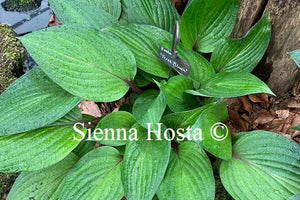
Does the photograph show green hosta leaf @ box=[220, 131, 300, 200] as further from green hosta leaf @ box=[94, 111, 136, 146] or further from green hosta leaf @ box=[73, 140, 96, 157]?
green hosta leaf @ box=[73, 140, 96, 157]

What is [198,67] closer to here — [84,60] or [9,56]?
[84,60]

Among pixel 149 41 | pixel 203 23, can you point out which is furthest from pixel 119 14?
pixel 203 23

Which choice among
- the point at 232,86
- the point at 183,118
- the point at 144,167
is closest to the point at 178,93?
the point at 183,118

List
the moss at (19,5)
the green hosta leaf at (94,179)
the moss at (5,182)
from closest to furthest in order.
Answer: the green hosta leaf at (94,179)
the moss at (5,182)
the moss at (19,5)

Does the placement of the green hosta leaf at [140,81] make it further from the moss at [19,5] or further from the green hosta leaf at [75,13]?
the moss at [19,5]

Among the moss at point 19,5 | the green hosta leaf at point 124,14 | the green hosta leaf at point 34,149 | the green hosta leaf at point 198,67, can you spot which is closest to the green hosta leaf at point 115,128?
the green hosta leaf at point 34,149

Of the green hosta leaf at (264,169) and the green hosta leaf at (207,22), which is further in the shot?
the green hosta leaf at (207,22)
